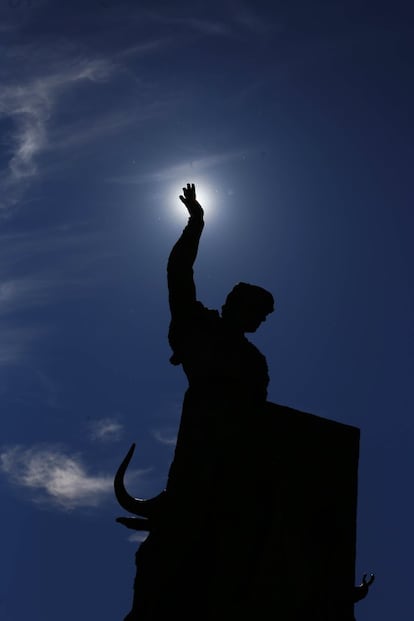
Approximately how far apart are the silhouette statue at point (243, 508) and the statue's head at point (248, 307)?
0.76 ft

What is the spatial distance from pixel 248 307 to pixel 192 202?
111 cm

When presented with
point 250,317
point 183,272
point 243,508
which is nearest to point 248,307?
point 250,317

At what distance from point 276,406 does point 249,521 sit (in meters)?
0.85

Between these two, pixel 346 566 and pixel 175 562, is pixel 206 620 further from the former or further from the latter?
pixel 346 566

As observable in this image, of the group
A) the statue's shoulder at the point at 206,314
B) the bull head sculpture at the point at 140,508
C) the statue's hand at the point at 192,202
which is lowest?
the bull head sculpture at the point at 140,508

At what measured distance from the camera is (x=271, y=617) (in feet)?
14.8

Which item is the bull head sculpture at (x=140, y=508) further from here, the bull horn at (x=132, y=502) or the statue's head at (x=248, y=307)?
the statue's head at (x=248, y=307)

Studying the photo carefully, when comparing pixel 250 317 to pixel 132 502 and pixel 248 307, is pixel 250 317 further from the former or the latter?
pixel 132 502

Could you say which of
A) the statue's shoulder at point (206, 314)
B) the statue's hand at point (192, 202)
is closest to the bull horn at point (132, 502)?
the statue's shoulder at point (206, 314)

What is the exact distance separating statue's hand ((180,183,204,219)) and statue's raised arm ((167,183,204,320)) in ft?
0.38

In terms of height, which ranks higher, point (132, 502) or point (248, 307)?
point (248, 307)

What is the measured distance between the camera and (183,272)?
19.8 feet

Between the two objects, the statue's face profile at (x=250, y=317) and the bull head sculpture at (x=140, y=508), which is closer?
the bull head sculpture at (x=140, y=508)

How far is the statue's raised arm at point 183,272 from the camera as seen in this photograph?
19.7 feet
